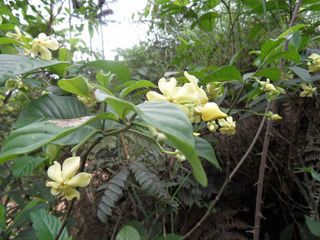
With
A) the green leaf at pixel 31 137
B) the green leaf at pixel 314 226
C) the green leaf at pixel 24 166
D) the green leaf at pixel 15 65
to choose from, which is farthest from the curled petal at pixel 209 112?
the green leaf at pixel 314 226

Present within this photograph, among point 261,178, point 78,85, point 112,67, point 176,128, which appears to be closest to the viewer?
point 176,128

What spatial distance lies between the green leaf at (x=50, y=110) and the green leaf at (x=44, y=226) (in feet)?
1.28

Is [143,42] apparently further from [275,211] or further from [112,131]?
[112,131]

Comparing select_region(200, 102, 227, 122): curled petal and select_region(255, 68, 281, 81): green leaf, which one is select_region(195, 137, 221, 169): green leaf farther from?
select_region(255, 68, 281, 81): green leaf

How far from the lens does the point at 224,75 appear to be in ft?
2.38

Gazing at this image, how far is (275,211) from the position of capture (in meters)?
1.19

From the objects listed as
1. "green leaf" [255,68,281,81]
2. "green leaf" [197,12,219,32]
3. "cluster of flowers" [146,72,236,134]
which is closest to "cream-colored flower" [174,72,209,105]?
"cluster of flowers" [146,72,236,134]

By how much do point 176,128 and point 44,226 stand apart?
2.17ft

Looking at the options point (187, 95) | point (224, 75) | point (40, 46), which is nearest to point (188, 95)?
point (187, 95)

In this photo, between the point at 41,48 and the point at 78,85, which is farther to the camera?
the point at 41,48

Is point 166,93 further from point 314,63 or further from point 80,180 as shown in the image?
point 314,63

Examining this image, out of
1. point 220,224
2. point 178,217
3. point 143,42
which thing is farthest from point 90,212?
point 143,42

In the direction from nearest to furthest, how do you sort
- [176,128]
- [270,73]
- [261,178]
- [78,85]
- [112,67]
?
[176,128] → [78,85] → [112,67] → [270,73] → [261,178]

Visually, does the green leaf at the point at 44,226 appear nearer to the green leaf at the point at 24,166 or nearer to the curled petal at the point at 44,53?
the green leaf at the point at 24,166
